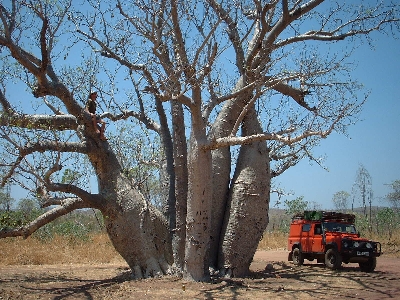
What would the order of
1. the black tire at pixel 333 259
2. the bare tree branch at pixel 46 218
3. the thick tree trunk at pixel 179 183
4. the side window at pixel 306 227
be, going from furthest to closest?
1. the side window at pixel 306 227
2. the black tire at pixel 333 259
3. the thick tree trunk at pixel 179 183
4. the bare tree branch at pixel 46 218

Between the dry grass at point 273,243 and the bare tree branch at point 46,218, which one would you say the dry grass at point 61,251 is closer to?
the dry grass at point 273,243

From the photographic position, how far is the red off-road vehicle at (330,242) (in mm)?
8523

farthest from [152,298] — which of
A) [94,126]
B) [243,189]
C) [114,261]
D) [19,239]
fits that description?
[19,239]

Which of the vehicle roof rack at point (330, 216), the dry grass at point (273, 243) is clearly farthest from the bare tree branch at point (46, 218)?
the dry grass at point (273, 243)

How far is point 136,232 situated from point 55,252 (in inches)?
209

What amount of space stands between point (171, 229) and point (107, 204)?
111 cm

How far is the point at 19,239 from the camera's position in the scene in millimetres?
12117

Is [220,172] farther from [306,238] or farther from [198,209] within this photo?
[306,238]

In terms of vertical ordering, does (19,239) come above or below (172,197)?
below

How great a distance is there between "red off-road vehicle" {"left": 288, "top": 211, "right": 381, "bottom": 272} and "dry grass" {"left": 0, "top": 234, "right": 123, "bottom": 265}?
189 inches

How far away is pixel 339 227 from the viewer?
31.1 ft

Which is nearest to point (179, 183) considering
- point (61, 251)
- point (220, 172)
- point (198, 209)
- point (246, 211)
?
point (220, 172)

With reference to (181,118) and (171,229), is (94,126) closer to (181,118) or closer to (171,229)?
(181,118)

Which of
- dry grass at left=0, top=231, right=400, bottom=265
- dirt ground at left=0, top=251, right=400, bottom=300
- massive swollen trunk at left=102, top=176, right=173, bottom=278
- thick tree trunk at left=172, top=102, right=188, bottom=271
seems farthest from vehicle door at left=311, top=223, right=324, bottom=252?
dry grass at left=0, top=231, right=400, bottom=265
